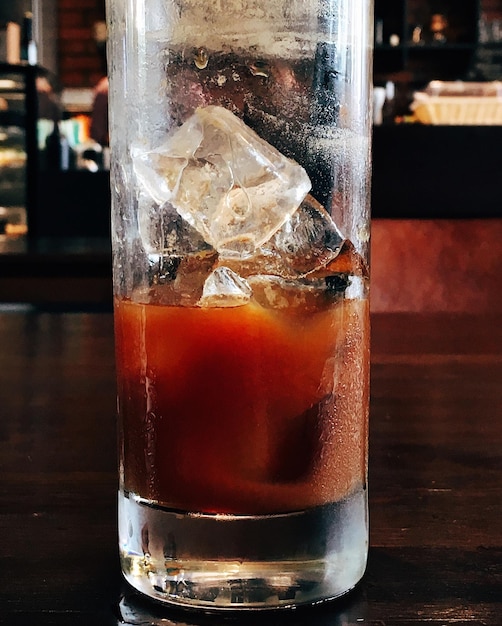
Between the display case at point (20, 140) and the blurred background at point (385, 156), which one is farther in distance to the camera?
the display case at point (20, 140)

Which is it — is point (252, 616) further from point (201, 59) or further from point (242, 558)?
point (201, 59)

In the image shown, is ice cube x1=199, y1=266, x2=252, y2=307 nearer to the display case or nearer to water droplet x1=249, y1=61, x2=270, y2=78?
water droplet x1=249, y1=61, x2=270, y2=78

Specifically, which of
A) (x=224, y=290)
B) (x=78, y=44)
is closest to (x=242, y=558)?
(x=224, y=290)

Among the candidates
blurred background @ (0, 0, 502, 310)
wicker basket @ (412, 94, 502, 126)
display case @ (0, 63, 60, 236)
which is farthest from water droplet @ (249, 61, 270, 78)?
display case @ (0, 63, 60, 236)

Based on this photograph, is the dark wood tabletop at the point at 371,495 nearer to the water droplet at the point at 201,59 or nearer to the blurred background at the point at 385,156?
the water droplet at the point at 201,59

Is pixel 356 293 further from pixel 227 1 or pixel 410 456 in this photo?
pixel 410 456

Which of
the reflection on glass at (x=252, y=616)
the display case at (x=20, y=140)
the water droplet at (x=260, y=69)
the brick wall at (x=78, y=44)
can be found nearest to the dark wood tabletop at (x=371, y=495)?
the reflection on glass at (x=252, y=616)
